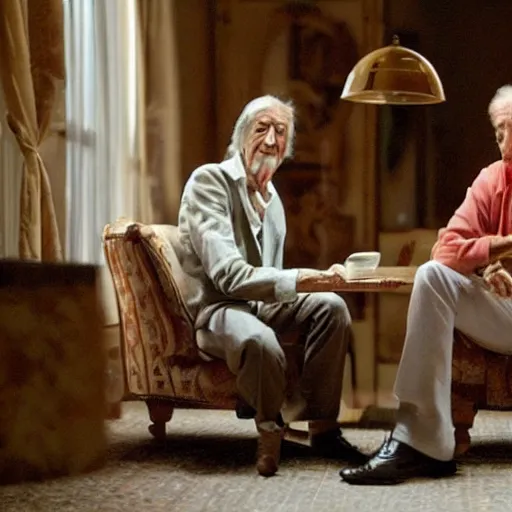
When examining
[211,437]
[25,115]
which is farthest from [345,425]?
[25,115]

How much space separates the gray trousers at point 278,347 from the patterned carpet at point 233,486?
0.23 m

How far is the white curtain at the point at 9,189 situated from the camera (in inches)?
149

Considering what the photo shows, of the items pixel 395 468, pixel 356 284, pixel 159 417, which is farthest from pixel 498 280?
pixel 159 417

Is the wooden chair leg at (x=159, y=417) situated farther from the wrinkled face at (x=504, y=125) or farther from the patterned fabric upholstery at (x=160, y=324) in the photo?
the wrinkled face at (x=504, y=125)

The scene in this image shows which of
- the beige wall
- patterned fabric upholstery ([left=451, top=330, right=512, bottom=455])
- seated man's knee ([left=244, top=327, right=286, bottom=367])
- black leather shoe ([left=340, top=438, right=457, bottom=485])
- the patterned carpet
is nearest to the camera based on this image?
the patterned carpet

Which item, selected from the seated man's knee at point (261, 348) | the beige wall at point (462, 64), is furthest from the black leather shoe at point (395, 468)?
the beige wall at point (462, 64)

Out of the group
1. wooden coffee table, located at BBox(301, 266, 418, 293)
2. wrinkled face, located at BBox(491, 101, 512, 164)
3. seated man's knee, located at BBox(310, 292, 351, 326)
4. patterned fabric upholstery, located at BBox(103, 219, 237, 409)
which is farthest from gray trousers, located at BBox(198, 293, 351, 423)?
wrinkled face, located at BBox(491, 101, 512, 164)

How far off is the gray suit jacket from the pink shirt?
51 cm

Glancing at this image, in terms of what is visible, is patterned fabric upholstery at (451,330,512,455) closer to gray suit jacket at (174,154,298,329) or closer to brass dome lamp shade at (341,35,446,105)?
gray suit jacket at (174,154,298,329)

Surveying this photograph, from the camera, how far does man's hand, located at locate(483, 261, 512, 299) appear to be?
3082 mm

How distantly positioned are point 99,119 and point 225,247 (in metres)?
1.73

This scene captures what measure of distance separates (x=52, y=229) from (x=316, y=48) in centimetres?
190

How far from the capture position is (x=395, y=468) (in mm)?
2965

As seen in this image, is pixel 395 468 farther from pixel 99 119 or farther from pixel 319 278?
pixel 99 119
